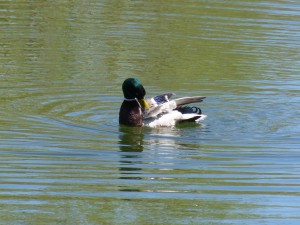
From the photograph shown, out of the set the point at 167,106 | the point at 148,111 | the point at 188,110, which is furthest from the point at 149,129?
the point at 188,110

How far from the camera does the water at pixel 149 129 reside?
36.0 ft

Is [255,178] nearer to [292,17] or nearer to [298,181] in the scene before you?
[298,181]

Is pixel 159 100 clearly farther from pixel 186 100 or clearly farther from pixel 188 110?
pixel 186 100

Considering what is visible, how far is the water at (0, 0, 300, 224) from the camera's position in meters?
11.0

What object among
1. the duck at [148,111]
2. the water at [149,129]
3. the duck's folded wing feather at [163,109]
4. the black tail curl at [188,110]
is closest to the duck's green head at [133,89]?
the duck at [148,111]

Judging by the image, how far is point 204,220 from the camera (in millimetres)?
→ 10336

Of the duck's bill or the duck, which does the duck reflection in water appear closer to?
the duck

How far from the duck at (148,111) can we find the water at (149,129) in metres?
0.13

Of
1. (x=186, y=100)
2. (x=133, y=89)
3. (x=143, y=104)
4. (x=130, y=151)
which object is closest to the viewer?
(x=130, y=151)

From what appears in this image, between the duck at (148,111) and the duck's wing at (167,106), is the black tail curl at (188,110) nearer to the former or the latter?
the duck at (148,111)

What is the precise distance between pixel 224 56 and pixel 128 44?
1.94m

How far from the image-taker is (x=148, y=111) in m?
16.0

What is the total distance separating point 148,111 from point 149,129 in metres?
0.31

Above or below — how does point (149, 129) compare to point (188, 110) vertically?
below
